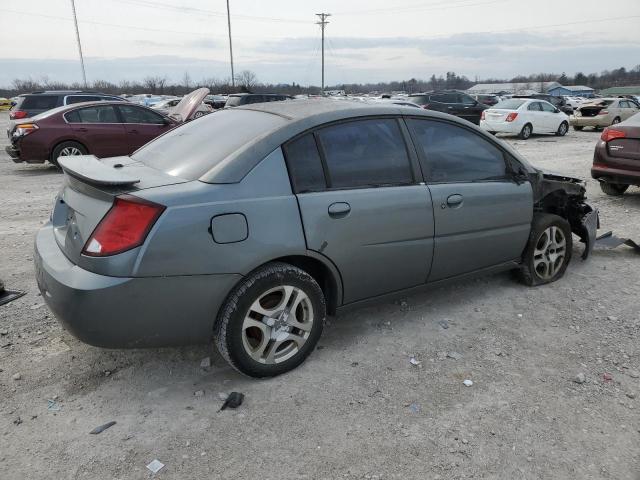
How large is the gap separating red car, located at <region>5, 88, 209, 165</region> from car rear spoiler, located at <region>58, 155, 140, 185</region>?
6.74 m

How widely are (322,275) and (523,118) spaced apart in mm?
17214

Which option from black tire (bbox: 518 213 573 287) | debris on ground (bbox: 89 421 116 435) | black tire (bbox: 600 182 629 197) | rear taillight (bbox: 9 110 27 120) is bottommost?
black tire (bbox: 600 182 629 197)

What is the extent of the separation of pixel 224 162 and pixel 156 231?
60 cm

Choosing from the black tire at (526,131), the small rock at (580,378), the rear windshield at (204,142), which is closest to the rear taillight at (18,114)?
the rear windshield at (204,142)

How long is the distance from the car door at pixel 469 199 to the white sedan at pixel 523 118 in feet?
49.6

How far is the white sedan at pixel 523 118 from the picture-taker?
17922mm

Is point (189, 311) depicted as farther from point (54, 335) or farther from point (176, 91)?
point (176, 91)

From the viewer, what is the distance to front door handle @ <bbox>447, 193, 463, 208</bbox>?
3617 mm

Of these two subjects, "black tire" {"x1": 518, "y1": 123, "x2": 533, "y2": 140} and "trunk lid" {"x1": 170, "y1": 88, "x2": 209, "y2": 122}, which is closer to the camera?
"trunk lid" {"x1": 170, "y1": 88, "x2": 209, "y2": 122}

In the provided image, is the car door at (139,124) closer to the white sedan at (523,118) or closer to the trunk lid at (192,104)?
the trunk lid at (192,104)

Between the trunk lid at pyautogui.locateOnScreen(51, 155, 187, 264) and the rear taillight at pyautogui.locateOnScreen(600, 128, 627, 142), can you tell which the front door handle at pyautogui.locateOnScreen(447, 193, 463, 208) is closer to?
the trunk lid at pyautogui.locateOnScreen(51, 155, 187, 264)

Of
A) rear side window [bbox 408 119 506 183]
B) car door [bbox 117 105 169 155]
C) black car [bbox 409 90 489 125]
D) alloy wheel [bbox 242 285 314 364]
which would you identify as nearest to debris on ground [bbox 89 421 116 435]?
alloy wheel [bbox 242 285 314 364]

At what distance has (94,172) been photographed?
2.90m

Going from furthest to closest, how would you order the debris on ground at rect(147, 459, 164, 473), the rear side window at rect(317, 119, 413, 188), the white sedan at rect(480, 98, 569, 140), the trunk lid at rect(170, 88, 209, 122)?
the white sedan at rect(480, 98, 569, 140), the trunk lid at rect(170, 88, 209, 122), the rear side window at rect(317, 119, 413, 188), the debris on ground at rect(147, 459, 164, 473)
